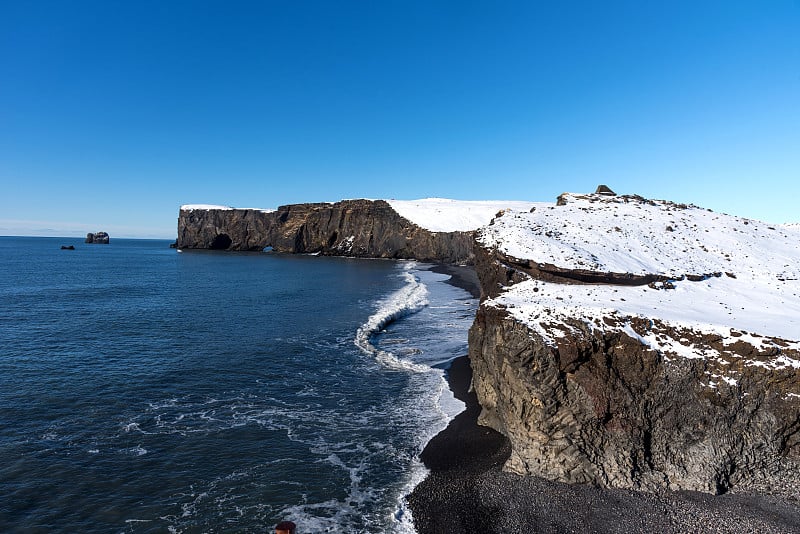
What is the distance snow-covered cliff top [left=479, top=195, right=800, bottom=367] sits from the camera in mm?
16203

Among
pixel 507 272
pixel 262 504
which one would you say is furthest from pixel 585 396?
pixel 262 504

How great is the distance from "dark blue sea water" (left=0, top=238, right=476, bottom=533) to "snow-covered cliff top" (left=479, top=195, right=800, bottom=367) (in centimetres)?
855

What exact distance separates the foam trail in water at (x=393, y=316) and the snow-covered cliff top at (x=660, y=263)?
1004 centimetres

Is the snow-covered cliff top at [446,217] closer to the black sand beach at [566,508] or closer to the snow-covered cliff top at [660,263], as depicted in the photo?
the snow-covered cliff top at [660,263]

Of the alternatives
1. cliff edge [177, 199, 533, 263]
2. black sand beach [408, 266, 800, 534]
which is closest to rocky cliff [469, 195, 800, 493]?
black sand beach [408, 266, 800, 534]

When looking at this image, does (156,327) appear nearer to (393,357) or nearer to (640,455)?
(393,357)

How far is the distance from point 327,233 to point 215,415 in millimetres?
124419

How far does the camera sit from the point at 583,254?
23.8m

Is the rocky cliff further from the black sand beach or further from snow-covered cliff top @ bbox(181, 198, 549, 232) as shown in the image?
snow-covered cliff top @ bbox(181, 198, 549, 232)

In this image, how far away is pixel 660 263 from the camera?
938 inches

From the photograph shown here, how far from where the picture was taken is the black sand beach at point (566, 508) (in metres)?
12.3

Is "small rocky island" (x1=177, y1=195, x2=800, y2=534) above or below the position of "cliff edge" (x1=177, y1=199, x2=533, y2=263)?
below

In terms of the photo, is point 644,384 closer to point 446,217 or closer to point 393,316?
point 393,316

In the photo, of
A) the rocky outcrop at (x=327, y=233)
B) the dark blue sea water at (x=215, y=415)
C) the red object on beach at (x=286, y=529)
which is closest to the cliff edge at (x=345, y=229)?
the rocky outcrop at (x=327, y=233)
